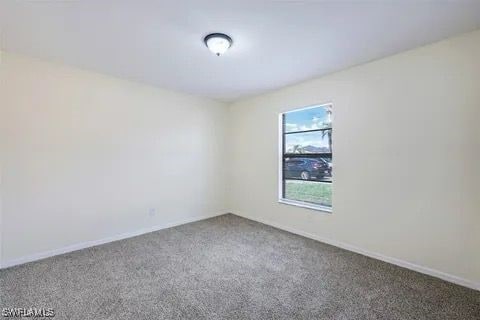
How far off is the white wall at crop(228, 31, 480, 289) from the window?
0.21m

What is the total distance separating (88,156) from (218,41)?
2.26 metres

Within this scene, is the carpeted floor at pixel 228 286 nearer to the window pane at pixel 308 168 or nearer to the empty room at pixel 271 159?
the empty room at pixel 271 159

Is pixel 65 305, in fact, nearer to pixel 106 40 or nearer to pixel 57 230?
pixel 57 230

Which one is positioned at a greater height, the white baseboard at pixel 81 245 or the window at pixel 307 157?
the window at pixel 307 157

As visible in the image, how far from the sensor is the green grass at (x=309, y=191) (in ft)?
10.9

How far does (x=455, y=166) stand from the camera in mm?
2162

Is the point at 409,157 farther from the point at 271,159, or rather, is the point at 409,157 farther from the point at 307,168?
the point at 271,159

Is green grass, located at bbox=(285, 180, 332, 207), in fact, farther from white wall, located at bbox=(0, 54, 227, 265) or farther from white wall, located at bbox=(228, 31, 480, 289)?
white wall, located at bbox=(0, 54, 227, 265)

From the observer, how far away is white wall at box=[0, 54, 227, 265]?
8.30 ft

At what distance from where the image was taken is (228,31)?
2.10m

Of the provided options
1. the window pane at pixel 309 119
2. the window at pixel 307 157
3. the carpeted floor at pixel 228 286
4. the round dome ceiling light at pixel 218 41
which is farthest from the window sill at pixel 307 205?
the round dome ceiling light at pixel 218 41

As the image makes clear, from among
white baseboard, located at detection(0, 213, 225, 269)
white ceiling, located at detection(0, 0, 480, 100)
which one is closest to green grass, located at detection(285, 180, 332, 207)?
white ceiling, located at detection(0, 0, 480, 100)

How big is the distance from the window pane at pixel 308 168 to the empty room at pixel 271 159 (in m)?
0.02

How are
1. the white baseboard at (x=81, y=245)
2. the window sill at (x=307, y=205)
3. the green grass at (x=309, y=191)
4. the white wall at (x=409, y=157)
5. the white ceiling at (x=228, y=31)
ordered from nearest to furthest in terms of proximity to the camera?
1. the white ceiling at (x=228, y=31)
2. the white wall at (x=409, y=157)
3. the white baseboard at (x=81, y=245)
4. the window sill at (x=307, y=205)
5. the green grass at (x=309, y=191)
